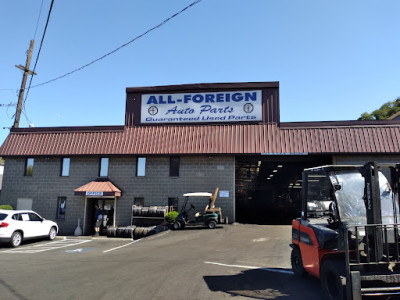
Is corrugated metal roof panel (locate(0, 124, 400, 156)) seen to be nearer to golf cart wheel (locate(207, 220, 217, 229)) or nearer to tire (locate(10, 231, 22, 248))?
golf cart wheel (locate(207, 220, 217, 229))

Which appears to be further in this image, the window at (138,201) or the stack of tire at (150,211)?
the window at (138,201)

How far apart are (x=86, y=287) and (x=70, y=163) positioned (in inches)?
696

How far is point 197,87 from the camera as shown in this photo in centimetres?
2298

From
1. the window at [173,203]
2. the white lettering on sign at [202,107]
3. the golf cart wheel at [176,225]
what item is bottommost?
the golf cart wheel at [176,225]

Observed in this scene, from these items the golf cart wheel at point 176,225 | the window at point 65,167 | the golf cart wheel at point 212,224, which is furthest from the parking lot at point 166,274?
the window at point 65,167

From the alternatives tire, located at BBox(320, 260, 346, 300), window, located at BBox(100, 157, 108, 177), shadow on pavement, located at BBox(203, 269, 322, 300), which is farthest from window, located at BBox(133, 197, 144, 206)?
tire, located at BBox(320, 260, 346, 300)

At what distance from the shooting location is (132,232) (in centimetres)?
1928

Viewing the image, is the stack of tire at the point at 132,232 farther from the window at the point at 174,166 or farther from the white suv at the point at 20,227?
the window at the point at 174,166

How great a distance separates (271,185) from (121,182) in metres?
23.5

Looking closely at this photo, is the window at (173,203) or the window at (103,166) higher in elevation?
the window at (103,166)

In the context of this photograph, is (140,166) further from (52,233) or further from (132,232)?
(52,233)

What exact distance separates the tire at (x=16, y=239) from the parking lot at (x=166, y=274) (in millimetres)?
1023

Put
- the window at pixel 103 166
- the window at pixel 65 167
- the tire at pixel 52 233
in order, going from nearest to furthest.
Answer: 1. the tire at pixel 52 233
2. the window at pixel 103 166
3. the window at pixel 65 167

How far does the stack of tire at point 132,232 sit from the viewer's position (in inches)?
746
